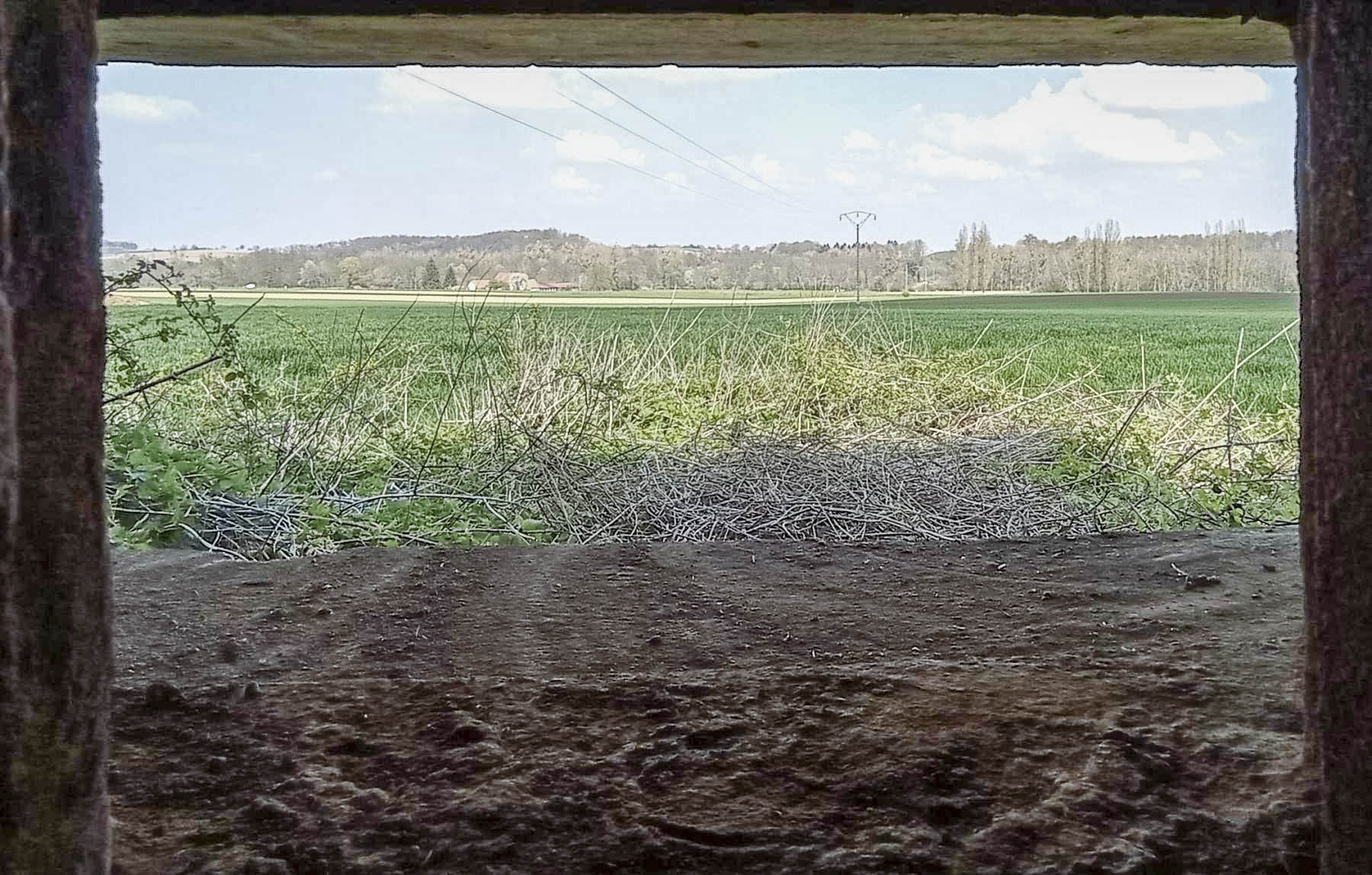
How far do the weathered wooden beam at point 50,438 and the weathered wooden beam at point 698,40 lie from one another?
0.51 meters

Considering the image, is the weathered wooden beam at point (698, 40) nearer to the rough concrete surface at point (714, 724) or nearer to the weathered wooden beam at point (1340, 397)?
the weathered wooden beam at point (1340, 397)

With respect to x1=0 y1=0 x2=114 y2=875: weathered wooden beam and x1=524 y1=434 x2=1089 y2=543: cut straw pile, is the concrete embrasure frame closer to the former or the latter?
x1=0 y1=0 x2=114 y2=875: weathered wooden beam

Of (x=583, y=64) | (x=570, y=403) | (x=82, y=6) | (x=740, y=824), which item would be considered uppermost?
(x=583, y=64)

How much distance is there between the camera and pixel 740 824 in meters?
1.21

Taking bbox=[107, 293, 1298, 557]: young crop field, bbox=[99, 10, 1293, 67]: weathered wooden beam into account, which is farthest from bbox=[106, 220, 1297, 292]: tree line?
bbox=[99, 10, 1293, 67]: weathered wooden beam

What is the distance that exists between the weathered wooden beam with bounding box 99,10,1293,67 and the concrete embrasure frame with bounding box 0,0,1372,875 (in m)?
0.27

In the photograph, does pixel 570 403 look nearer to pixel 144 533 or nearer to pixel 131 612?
pixel 144 533

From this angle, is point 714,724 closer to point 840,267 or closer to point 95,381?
point 95,381

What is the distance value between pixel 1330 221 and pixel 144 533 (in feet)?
11.3

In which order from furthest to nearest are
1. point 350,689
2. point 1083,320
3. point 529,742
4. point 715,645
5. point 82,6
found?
point 1083,320, point 715,645, point 350,689, point 529,742, point 82,6

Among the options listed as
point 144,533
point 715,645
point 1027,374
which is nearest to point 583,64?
point 715,645

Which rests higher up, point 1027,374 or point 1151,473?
point 1027,374

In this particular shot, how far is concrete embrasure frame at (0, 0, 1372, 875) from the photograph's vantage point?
90cm

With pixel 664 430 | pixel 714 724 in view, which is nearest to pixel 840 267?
pixel 664 430
